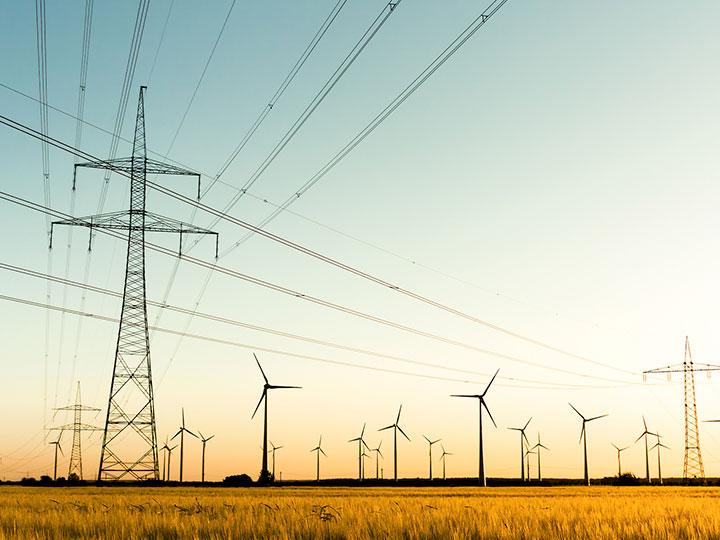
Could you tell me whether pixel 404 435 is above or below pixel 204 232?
below

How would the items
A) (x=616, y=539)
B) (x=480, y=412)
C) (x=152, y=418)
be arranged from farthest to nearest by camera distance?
(x=480, y=412), (x=152, y=418), (x=616, y=539)

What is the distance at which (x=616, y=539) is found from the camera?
22.4 m

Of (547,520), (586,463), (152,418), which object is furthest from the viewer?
(586,463)

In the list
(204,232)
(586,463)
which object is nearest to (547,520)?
(204,232)

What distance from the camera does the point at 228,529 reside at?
24.5 meters

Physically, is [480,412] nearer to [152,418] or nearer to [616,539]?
[152,418]

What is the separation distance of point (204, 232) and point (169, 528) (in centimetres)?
3468

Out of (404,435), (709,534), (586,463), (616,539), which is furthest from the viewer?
(404,435)

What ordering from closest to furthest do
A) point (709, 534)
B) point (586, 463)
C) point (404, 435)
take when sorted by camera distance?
point (709, 534) < point (586, 463) < point (404, 435)

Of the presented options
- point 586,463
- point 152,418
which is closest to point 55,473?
point 586,463

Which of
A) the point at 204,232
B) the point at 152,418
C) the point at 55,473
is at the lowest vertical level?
the point at 55,473

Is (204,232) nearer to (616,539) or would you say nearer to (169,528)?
(169,528)

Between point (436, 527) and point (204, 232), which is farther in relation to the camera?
point (204, 232)

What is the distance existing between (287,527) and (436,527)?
172 inches
